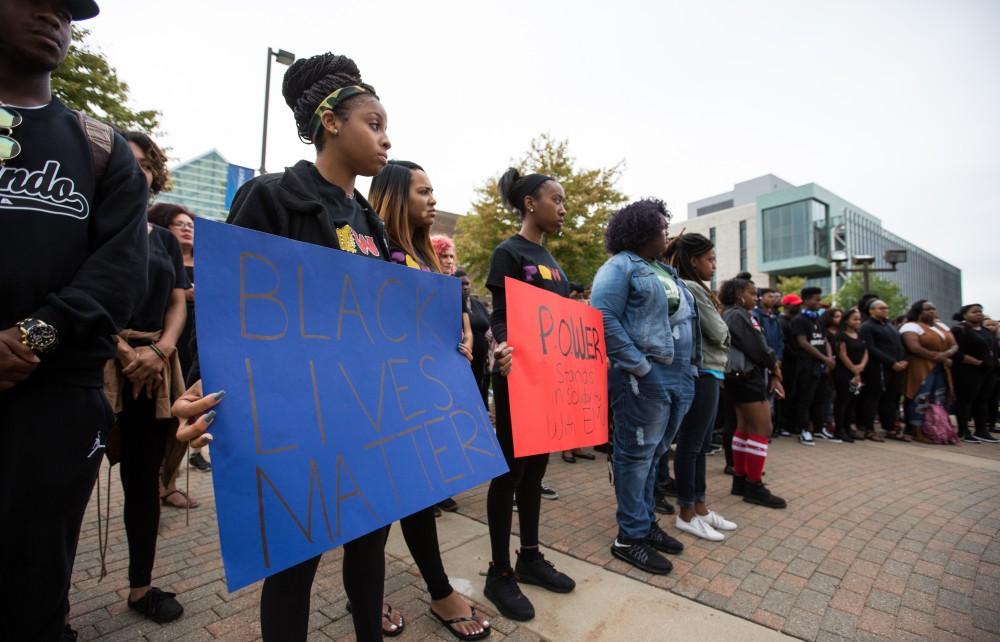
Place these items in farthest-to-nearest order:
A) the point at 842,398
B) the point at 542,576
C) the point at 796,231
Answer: the point at 796,231
the point at 842,398
the point at 542,576

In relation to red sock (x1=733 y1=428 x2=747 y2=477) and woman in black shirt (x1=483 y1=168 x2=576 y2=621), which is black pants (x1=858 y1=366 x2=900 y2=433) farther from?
woman in black shirt (x1=483 y1=168 x2=576 y2=621)

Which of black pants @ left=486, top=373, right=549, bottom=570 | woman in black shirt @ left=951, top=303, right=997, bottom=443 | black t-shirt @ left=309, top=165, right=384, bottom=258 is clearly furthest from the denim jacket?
woman in black shirt @ left=951, top=303, right=997, bottom=443

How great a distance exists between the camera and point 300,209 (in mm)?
1554

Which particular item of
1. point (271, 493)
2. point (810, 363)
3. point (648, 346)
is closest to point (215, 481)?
point (271, 493)

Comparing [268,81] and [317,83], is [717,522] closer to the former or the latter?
[317,83]

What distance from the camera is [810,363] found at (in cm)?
757

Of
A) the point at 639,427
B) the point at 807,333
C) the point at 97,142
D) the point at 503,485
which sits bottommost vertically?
the point at 503,485

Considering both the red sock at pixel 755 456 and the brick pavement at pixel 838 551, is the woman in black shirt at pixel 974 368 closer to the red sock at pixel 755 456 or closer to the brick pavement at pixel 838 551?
the brick pavement at pixel 838 551

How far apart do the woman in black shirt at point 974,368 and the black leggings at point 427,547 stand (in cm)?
1022

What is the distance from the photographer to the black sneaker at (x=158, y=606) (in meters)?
2.29

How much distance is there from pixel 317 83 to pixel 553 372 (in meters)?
1.68

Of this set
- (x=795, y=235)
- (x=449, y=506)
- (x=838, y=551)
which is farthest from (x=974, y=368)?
(x=795, y=235)

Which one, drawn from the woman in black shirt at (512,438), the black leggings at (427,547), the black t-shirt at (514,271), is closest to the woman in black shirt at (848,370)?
the woman in black shirt at (512,438)

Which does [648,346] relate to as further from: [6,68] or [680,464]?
[6,68]
